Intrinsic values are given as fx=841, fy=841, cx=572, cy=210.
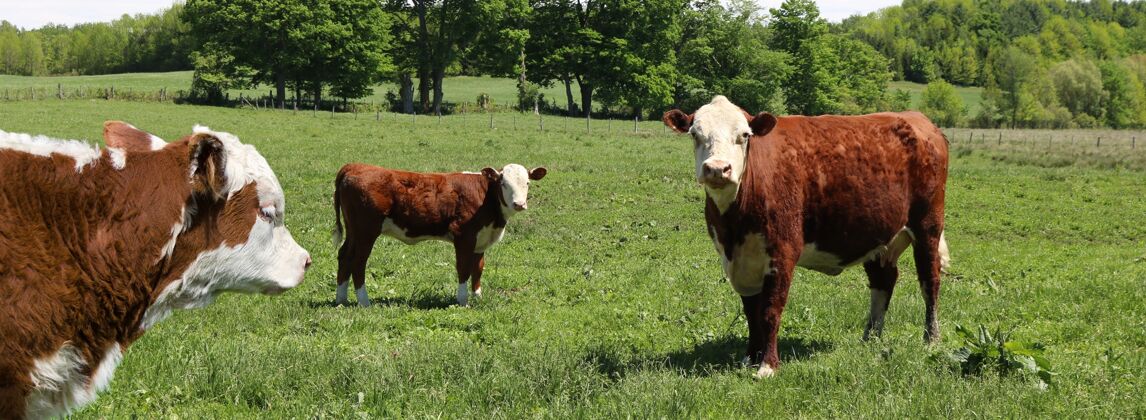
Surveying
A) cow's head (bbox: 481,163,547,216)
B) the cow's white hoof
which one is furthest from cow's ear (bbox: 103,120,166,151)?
cow's head (bbox: 481,163,547,216)

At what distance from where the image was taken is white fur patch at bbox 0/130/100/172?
133 inches

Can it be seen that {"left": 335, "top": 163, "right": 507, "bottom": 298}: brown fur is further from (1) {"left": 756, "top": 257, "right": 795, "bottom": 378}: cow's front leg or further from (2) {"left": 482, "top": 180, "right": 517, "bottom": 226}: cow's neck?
(1) {"left": 756, "top": 257, "right": 795, "bottom": 378}: cow's front leg

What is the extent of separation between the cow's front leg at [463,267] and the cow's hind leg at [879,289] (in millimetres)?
4784

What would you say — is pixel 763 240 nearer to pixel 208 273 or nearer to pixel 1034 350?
pixel 1034 350

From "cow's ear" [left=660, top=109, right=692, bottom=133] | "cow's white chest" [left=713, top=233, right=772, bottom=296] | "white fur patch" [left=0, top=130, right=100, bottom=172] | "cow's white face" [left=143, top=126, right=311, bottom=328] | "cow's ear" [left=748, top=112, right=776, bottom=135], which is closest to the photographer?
"white fur patch" [left=0, top=130, right=100, bottom=172]

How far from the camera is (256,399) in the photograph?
219 inches

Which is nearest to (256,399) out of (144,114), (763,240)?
(763,240)

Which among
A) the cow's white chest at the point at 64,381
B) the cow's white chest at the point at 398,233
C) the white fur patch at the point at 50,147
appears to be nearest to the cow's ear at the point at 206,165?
the white fur patch at the point at 50,147

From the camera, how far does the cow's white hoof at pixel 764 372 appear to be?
6305 mm

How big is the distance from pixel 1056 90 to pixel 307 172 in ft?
367

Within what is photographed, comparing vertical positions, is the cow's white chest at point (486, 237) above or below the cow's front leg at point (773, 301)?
below

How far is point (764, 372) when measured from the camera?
639cm

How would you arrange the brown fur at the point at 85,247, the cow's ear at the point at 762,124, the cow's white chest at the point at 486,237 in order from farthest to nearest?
the cow's white chest at the point at 486,237 < the cow's ear at the point at 762,124 < the brown fur at the point at 85,247

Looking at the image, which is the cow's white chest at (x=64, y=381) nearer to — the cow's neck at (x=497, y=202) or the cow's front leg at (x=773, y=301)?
the cow's front leg at (x=773, y=301)
